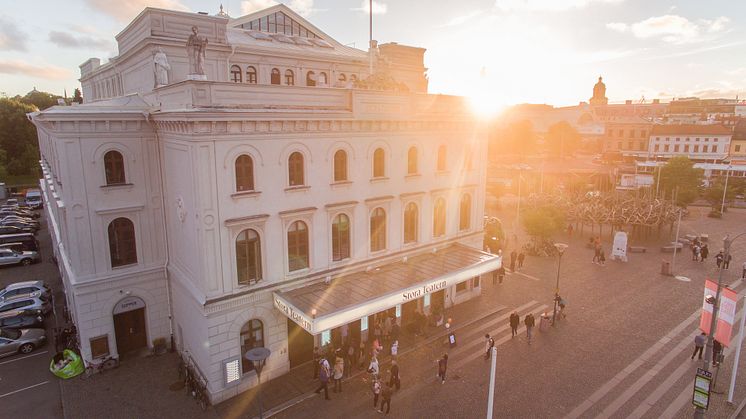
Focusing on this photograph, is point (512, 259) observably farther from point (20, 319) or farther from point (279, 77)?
point (20, 319)

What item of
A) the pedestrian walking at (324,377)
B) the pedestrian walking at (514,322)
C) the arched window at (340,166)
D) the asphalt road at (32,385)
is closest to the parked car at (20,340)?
the asphalt road at (32,385)

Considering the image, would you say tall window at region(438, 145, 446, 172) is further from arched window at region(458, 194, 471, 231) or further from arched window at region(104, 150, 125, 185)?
arched window at region(104, 150, 125, 185)

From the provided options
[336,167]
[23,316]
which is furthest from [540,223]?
[23,316]

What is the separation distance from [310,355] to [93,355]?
399 inches

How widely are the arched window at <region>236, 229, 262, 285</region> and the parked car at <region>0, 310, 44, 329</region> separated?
15369mm

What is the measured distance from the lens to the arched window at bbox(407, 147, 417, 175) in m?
24.2

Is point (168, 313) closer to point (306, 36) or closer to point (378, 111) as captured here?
point (378, 111)

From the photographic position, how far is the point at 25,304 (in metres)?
26.4

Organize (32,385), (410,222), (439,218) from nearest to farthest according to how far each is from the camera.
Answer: (32,385) → (410,222) → (439,218)

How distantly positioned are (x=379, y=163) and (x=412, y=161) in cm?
248

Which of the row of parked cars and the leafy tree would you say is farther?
the leafy tree

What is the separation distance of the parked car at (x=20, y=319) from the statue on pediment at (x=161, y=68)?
50.7 ft

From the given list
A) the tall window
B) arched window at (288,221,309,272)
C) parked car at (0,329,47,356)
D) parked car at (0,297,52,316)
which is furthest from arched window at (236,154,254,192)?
parked car at (0,297,52,316)

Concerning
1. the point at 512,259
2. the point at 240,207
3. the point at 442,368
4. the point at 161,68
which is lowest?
the point at 442,368
